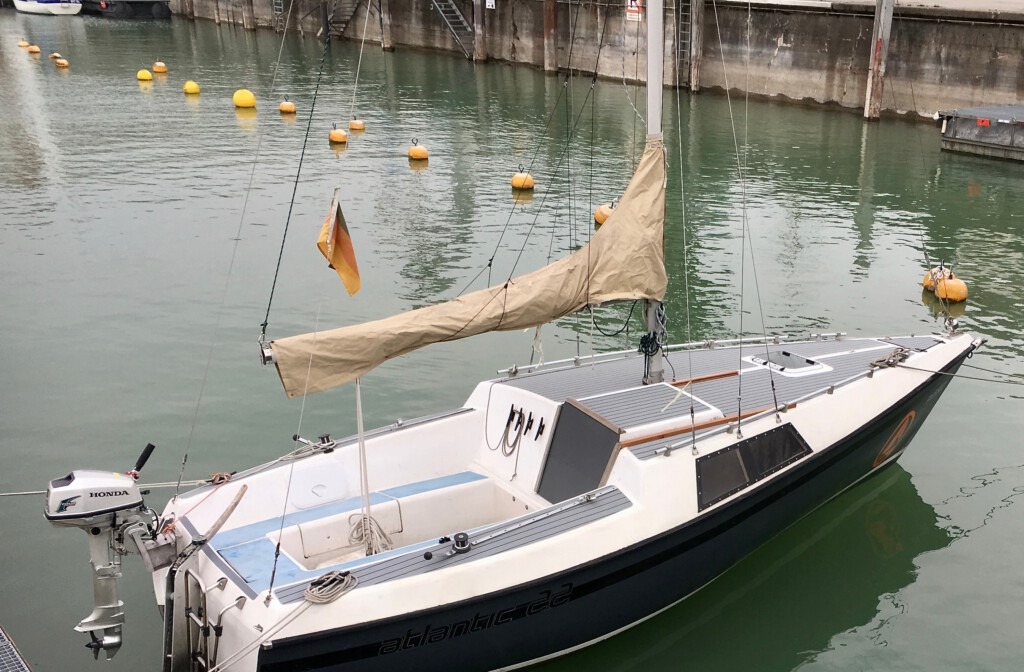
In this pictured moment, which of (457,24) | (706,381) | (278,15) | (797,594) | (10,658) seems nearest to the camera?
(10,658)

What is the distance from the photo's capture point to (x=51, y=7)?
235 ft

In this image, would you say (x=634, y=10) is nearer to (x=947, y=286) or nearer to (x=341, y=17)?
(x=341, y=17)

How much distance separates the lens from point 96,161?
30.5 metres

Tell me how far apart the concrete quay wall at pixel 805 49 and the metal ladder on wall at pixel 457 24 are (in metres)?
0.94

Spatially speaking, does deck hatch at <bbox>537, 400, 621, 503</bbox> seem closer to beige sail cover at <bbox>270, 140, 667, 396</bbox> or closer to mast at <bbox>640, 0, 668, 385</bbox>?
beige sail cover at <bbox>270, 140, 667, 396</bbox>

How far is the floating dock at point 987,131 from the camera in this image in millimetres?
29016

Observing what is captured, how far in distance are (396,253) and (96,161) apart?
13238mm

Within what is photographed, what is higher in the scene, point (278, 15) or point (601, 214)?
point (278, 15)

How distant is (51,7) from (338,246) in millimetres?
74550

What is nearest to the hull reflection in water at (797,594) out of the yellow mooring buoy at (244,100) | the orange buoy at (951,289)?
the orange buoy at (951,289)

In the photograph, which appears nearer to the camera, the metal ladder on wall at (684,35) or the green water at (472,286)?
the green water at (472,286)

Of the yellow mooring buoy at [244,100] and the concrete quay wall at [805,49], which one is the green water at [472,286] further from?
the concrete quay wall at [805,49]


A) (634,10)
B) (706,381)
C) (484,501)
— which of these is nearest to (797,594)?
(706,381)

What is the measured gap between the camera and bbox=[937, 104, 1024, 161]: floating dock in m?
29.0
